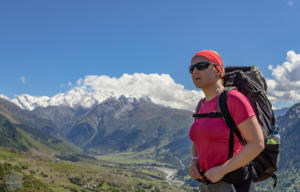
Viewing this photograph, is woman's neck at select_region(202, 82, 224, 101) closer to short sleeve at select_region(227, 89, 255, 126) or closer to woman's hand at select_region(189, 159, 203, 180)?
short sleeve at select_region(227, 89, 255, 126)

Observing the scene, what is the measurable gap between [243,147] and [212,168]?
70 cm

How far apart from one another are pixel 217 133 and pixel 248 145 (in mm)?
591

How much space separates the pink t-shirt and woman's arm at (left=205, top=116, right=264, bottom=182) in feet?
0.41

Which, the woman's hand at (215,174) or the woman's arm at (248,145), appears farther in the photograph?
the woman's hand at (215,174)

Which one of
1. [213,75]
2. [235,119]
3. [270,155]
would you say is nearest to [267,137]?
[270,155]

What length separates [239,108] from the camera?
512cm

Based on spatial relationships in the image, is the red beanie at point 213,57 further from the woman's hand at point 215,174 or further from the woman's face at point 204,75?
the woman's hand at point 215,174

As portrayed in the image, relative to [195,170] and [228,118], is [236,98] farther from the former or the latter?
[195,170]

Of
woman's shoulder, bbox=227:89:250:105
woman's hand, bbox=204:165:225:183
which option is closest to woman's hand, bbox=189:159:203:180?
woman's hand, bbox=204:165:225:183

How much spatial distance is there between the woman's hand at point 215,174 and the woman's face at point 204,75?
169cm

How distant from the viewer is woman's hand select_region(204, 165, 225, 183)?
5207 mm

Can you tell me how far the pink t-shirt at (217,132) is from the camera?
5121 millimetres

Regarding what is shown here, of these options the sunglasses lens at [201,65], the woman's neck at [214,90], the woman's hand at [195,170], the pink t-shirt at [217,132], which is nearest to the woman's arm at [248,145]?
the pink t-shirt at [217,132]

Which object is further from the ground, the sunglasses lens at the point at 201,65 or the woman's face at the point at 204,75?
the sunglasses lens at the point at 201,65
